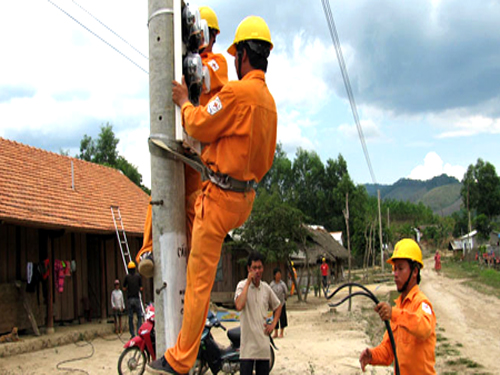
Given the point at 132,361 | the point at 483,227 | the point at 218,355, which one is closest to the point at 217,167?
the point at 218,355

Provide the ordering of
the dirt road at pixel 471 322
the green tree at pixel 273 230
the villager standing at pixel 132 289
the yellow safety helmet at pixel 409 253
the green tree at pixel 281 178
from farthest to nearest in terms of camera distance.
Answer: the green tree at pixel 281 178 → the green tree at pixel 273 230 → the villager standing at pixel 132 289 → the dirt road at pixel 471 322 → the yellow safety helmet at pixel 409 253

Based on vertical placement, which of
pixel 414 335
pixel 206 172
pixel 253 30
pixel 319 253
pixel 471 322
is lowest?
pixel 471 322

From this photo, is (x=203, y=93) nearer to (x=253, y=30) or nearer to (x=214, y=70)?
(x=214, y=70)

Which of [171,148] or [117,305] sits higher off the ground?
[171,148]

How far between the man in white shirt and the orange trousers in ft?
12.2

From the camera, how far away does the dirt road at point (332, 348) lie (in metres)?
9.67

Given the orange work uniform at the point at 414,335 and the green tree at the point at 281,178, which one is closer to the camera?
the orange work uniform at the point at 414,335

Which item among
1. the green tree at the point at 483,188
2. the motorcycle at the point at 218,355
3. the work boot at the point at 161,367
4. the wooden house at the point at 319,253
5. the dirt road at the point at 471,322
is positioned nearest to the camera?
the work boot at the point at 161,367

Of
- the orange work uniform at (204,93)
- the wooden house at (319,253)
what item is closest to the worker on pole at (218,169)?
the orange work uniform at (204,93)

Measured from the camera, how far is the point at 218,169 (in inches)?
120

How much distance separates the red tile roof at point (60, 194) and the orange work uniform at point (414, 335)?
9596mm

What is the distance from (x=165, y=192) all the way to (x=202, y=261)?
0.47 metres

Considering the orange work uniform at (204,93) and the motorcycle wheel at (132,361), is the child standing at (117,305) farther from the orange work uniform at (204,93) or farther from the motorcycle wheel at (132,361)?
the orange work uniform at (204,93)

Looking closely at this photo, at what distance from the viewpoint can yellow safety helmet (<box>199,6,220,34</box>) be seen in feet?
11.9
